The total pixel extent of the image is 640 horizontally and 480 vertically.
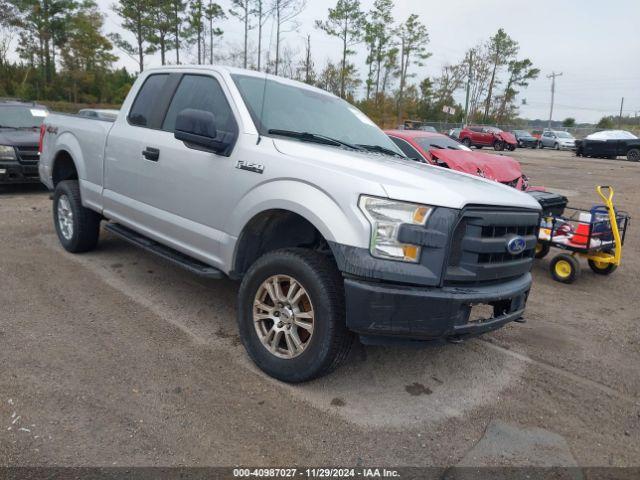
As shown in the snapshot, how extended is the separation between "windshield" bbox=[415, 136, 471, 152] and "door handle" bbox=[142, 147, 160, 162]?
19.8ft

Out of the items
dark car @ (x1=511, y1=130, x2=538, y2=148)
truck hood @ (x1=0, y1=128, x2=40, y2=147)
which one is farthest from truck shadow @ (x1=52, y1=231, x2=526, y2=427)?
dark car @ (x1=511, y1=130, x2=538, y2=148)

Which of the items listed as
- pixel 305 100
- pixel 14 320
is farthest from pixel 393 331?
pixel 14 320

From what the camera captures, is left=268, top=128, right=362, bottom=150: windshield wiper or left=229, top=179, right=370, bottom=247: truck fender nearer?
left=229, top=179, right=370, bottom=247: truck fender

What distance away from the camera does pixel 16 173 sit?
9227mm

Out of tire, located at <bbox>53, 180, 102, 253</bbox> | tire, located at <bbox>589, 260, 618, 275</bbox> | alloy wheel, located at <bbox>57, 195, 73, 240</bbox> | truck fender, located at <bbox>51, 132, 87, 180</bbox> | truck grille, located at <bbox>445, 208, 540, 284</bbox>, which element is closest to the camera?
truck grille, located at <bbox>445, 208, 540, 284</bbox>

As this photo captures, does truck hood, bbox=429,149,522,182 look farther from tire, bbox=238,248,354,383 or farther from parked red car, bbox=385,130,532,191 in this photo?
tire, bbox=238,248,354,383

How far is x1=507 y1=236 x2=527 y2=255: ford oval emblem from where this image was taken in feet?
10.1

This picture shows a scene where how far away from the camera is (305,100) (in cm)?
426

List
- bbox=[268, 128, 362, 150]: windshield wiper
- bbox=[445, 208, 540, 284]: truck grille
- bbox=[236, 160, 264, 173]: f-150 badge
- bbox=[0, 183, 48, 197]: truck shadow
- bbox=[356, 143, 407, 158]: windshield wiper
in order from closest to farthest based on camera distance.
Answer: bbox=[445, 208, 540, 284]: truck grille
bbox=[236, 160, 264, 173]: f-150 badge
bbox=[268, 128, 362, 150]: windshield wiper
bbox=[356, 143, 407, 158]: windshield wiper
bbox=[0, 183, 48, 197]: truck shadow

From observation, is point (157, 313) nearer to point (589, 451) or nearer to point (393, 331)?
point (393, 331)

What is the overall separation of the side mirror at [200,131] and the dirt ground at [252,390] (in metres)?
1.44

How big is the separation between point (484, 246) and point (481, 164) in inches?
246

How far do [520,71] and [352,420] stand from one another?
216 feet

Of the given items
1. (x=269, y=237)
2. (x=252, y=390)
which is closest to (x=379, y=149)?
(x=269, y=237)
